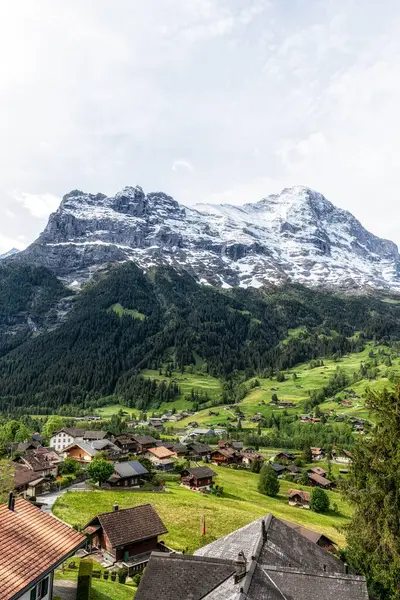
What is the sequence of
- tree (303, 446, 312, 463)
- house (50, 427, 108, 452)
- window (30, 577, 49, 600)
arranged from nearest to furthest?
window (30, 577, 49, 600)
house (50, 427, 108, 452)
tree (303, 446, 312, 463)

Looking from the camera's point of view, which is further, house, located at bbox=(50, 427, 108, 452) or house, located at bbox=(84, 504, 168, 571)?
house, located at bbox=(50, 427, 108, 452)

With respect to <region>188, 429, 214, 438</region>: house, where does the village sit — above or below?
above

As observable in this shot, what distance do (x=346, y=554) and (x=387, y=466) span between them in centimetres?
1291

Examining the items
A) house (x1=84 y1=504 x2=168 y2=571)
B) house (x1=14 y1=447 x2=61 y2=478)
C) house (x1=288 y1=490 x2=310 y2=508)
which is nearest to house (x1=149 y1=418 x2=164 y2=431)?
house (x1=14 y1=447 x2=61 y2=478)

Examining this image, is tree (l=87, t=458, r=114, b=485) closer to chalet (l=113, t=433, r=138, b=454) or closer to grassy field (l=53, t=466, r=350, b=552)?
grassy field (l=53, t=466, r=350, b=552)

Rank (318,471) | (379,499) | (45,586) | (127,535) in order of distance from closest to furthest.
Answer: (45,586) < (379,499) < (127,535) < (318,471)

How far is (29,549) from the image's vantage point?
23.3 m

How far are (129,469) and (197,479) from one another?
656 inches

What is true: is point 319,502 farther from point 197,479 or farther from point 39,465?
point 39,465

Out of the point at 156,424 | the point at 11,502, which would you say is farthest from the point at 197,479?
the point at 156,424

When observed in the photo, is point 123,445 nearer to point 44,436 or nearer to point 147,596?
point 44,436

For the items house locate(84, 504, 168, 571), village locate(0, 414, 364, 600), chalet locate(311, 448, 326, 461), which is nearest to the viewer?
village locate(0, 414, 364, 600)

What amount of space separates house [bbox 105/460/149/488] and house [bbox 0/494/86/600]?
5792cm

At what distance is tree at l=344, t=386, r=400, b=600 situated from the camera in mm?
29141
